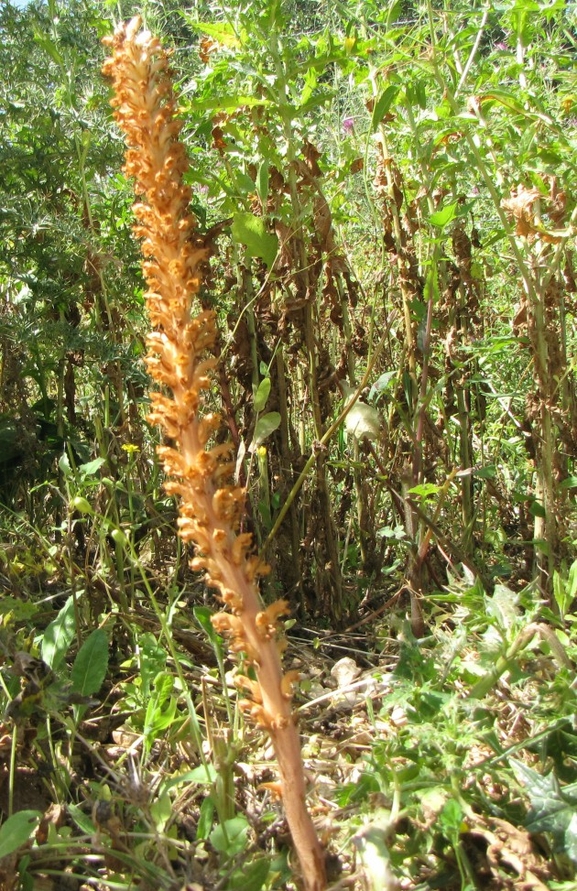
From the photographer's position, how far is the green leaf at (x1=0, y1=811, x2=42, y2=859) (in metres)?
1.18

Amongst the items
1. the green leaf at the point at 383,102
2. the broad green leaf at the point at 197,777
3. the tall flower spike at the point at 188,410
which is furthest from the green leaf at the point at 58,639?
the green leaf at the point at 383,102

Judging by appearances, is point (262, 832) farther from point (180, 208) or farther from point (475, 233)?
point (475, 233)

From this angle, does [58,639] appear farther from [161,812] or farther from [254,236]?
[254,236]

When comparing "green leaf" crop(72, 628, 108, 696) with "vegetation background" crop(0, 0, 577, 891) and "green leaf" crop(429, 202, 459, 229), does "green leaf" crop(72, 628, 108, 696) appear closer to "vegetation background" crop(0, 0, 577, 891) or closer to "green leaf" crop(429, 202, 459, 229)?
"vegetation background" crop(0, 0, 577, 891)

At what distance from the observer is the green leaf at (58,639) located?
1.69m

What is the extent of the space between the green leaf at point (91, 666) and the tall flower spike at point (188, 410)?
638 mm

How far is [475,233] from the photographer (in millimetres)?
2484

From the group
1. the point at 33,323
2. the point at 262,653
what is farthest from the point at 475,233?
the point at 262,653

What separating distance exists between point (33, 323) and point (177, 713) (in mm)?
1198

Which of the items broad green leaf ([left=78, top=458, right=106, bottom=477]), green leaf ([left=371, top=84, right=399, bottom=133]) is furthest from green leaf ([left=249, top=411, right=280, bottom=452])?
green leaf ([left=371, top=84, right=399, bottom=133])

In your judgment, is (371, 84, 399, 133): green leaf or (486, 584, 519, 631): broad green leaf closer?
(486, 584, 519, 631): broad green leaf

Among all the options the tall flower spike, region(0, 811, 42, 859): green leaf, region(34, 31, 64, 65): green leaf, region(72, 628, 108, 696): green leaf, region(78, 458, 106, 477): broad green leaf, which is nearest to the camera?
the tall flower spike

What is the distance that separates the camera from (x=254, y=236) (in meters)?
1.96

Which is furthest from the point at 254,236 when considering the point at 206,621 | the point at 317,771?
the point at 317,771
